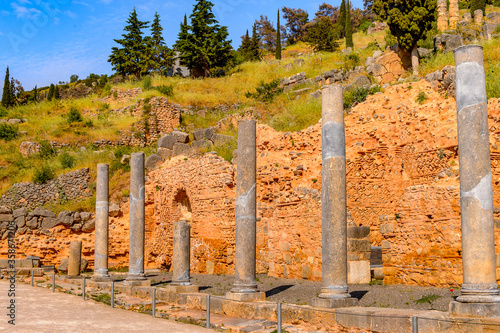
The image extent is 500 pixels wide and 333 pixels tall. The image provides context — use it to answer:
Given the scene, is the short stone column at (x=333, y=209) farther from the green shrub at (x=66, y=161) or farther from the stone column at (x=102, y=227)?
the green shrub at (x=66, y=161)

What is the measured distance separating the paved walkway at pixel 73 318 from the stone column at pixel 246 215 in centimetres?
205

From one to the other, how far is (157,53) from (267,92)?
1868 cm

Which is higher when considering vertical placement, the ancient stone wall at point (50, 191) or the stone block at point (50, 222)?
the ancient stone wall at point (50, 191)

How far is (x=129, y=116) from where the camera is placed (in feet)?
116

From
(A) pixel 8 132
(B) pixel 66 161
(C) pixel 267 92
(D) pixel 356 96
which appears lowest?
(B) pixel 66 161

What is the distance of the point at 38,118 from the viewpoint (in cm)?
3641

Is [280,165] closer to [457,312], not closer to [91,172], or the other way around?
[457,312]

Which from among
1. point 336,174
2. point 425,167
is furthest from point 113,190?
point 336,174

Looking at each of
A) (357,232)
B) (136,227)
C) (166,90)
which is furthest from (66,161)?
(357,232)

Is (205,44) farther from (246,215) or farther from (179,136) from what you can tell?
(246,215)

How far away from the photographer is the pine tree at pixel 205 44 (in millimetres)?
43562

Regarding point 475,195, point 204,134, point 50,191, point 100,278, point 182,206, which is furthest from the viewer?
point 204,134

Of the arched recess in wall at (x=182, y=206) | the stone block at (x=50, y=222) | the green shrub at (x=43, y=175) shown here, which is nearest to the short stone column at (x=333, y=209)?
the arched recess in wall at (x=182, y=206)

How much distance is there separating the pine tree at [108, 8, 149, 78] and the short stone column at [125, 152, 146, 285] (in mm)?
29739
